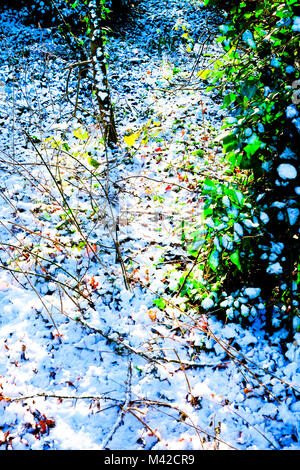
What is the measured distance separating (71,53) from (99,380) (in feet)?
25.3

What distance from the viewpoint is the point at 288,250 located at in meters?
1.89

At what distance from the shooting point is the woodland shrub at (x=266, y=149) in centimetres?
163

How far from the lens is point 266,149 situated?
1.78m

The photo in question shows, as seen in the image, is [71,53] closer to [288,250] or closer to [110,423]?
[288,250]

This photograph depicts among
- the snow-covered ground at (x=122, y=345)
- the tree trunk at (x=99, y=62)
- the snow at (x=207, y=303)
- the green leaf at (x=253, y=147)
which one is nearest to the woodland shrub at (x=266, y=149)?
the green leaf at (x=253, y=147)

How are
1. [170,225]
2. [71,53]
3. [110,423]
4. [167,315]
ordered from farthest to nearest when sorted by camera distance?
[71,53]
[170,225]
[167,315]
[110,423]

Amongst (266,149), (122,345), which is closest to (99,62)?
(266,149)

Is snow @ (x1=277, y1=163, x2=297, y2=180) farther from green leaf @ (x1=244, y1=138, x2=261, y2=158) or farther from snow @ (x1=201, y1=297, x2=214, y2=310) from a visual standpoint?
snow @ (x1=201, y1=297, x2=214, y2=310)

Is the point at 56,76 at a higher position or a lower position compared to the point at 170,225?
higher

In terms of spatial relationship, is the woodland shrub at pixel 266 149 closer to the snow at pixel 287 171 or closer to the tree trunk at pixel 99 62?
the snow at pixel 287 171

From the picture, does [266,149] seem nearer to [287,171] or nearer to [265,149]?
[265,149]

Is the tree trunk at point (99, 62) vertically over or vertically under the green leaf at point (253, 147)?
over

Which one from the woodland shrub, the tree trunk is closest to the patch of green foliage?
the woodland shrub
